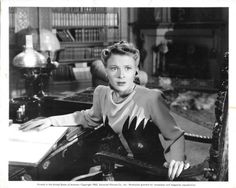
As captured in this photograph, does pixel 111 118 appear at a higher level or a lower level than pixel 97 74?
lower

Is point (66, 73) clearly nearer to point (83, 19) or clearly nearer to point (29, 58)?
point (83, 19)

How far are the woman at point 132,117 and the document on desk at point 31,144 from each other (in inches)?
1.4

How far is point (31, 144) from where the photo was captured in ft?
3.50

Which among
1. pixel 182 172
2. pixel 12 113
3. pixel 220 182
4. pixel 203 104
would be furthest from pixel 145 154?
pixel 203 104

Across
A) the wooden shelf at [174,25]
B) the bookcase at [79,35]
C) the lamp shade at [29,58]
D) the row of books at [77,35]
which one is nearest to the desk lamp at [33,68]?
the lamp shade at [29,58]

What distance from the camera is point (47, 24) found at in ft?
9.45

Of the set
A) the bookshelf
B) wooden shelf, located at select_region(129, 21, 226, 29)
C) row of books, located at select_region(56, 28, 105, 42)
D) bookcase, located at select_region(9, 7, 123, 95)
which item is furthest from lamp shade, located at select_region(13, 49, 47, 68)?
wooden shelf, located at select_region(129, 21, 226, 29)

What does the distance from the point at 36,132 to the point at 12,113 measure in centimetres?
24

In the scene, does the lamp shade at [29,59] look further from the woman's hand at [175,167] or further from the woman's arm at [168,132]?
the woman's hand at [175,167]

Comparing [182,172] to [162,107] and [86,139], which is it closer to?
[162,107]

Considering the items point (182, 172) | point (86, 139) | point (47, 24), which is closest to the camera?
point (182, 172)

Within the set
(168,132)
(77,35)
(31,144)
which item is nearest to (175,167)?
(168,132)

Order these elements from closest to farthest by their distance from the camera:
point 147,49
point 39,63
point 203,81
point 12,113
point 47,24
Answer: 1. point 12,113
2. point 39,63
3. point 47,24
4. point 203,81
5. point 147,49

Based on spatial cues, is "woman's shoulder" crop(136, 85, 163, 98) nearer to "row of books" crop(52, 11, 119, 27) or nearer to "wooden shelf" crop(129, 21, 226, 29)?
"row of books" crop(52, 11, 119, 27)
